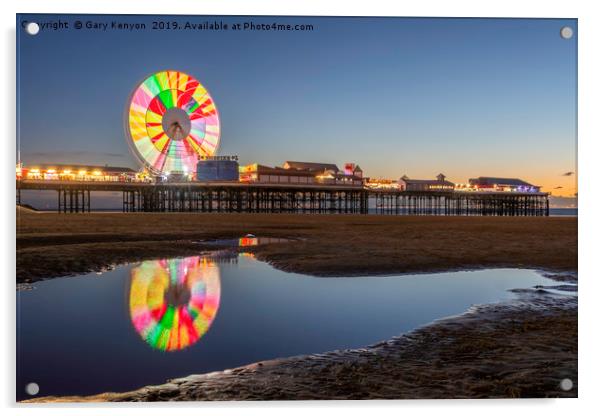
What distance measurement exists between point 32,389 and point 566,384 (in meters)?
4.93

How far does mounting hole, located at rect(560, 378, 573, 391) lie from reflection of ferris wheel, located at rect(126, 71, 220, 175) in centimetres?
2609

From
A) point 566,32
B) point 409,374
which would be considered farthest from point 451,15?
point 409,374

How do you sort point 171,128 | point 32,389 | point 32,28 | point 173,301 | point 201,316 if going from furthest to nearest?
point 171,128 < point 173,301 < point 201,316 < point 32,28 < point 32,389

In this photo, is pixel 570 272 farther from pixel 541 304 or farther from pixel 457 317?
pixel 457 317

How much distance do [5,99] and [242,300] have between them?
3.84 meters

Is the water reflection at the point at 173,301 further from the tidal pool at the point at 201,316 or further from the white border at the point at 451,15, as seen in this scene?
the white border at the point at 451,15

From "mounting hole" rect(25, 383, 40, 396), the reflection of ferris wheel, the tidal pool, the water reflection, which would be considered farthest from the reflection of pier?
"mounting hole" rect(25, 383, 40, 396)

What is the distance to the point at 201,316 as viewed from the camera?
5.91 meters

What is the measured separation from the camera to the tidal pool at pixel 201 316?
173 inches

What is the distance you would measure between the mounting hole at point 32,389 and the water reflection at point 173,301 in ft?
3.43

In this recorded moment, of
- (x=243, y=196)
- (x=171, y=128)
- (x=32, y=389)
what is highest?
(x=171, y=128)

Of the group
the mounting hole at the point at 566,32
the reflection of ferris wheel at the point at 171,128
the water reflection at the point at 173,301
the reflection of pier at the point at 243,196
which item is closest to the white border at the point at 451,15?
the mounting hole at the point at 566,32

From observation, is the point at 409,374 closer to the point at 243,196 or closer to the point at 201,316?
the point at 201,316

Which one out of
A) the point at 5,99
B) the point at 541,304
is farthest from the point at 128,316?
the point at 541,304
